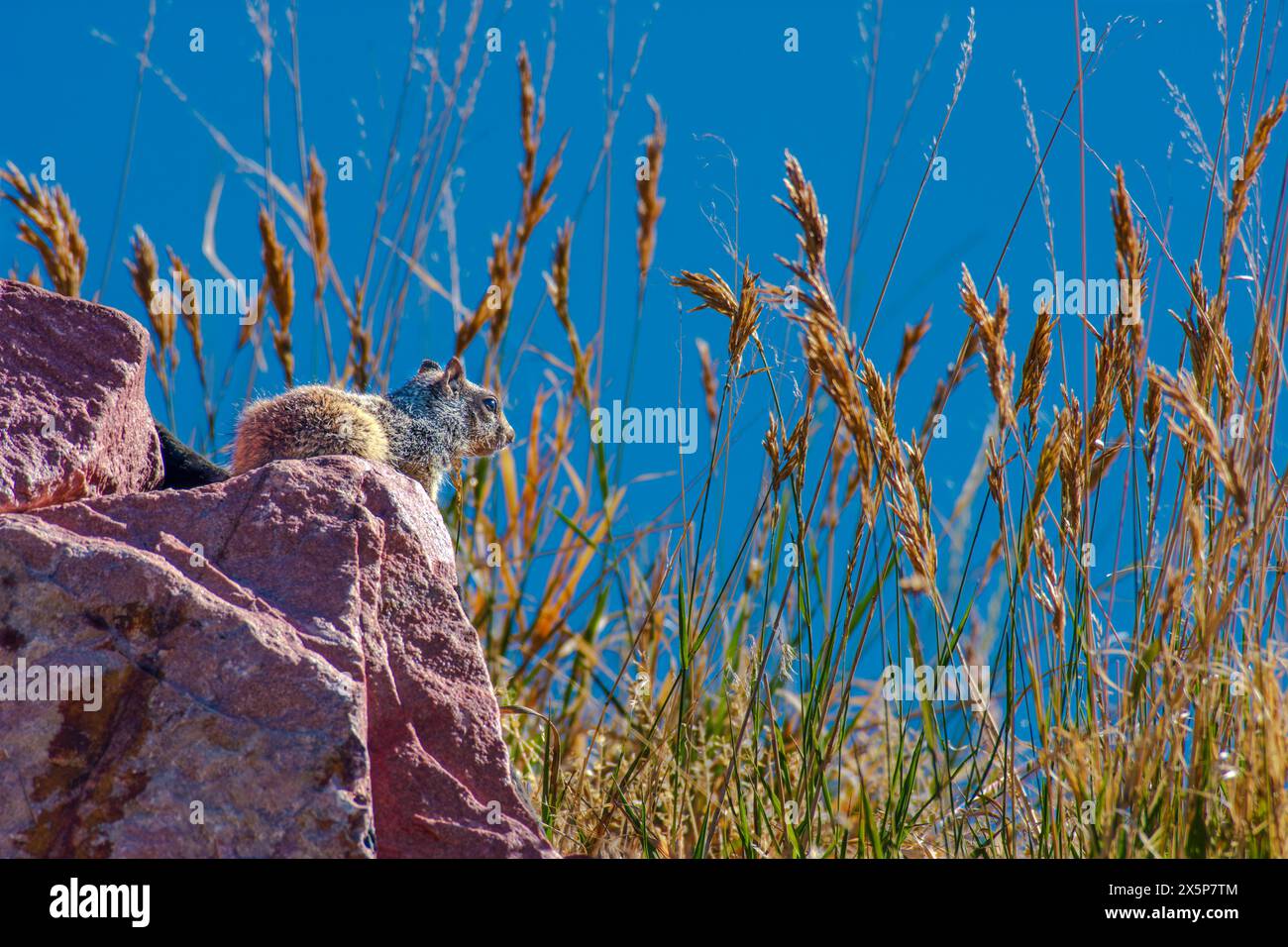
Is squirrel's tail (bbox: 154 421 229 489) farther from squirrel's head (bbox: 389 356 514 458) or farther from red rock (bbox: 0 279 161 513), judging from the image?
squirrel's head (bbox: 389 356 514 458)

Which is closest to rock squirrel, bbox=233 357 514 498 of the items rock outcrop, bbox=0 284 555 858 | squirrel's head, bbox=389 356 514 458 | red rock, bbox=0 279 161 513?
squirrel's head, bbox=389 356 514 458

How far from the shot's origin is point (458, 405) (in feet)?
13.4

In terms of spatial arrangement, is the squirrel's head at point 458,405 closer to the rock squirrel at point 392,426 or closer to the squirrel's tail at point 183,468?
the rock squirrel at point 392,426

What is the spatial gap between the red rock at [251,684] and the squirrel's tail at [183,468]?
87 centimetres

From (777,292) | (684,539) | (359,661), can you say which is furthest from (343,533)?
(777,292)

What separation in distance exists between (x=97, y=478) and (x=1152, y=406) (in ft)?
7.25

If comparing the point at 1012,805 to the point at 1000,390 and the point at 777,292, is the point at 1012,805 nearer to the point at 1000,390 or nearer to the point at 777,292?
the point at 1000,390

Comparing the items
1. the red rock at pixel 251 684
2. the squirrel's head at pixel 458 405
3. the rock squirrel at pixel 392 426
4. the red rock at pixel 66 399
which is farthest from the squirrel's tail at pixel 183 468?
the red rock at pixel 251 684

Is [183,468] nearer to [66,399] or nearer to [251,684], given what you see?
[66,399]

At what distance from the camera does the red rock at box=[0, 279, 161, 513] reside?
2.57 meters

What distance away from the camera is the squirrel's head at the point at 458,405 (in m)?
3.98

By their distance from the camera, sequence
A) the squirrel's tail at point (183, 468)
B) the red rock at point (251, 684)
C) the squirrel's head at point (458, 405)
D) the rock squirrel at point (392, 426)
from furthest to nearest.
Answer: the squirrel's head at point (458, 405) → the squirrel's tail at point (183, 468) → the rock squirrel at point (392, 426) → the red rock at point (251, 684)

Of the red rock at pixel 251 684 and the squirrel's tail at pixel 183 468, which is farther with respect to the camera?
the squirrel's tail at pixel 183 468

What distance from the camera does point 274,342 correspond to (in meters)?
4.09
